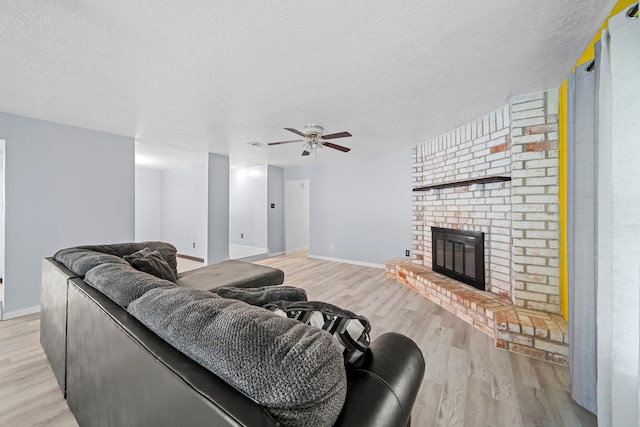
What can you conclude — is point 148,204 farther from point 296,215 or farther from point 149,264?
point 149,264

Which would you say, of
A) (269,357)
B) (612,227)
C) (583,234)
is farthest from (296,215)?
(269,357)

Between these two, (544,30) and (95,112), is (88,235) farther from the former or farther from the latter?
(544,30)

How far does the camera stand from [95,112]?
2.82m

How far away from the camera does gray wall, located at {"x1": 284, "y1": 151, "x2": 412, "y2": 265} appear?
4.71m

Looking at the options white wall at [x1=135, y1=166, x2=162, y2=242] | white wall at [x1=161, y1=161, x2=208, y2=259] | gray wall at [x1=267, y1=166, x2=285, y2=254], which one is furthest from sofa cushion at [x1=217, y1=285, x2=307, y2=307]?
white wall at [x1=135, y1=166, x2=162, y2=242]

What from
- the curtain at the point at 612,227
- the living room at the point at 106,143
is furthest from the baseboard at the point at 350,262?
the curtain at the point at 612,227

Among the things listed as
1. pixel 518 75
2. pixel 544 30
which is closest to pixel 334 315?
pixel 544 30

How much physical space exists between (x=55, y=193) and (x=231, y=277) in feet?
8.78

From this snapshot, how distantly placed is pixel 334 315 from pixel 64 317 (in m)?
1.68

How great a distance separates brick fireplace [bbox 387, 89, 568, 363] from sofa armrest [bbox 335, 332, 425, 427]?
1793mm

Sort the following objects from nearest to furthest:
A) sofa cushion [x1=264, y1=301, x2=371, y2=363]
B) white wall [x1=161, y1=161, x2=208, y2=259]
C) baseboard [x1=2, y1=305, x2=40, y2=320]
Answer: sofa cushion [x1=264, y1=301, x2=371, y2=363] < baseboard [x1=2, y1=305, x2=40, y2=320] < white wall [x1=161, y1=161, x2=208, y2=259]

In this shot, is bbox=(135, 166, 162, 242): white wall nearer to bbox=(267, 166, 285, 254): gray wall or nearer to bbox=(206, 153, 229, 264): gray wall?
bbox=(206, 153, 229, 264): gray wall

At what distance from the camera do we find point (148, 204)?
A: 632 cm

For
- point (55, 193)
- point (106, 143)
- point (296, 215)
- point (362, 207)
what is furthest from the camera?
point (296, 215)
